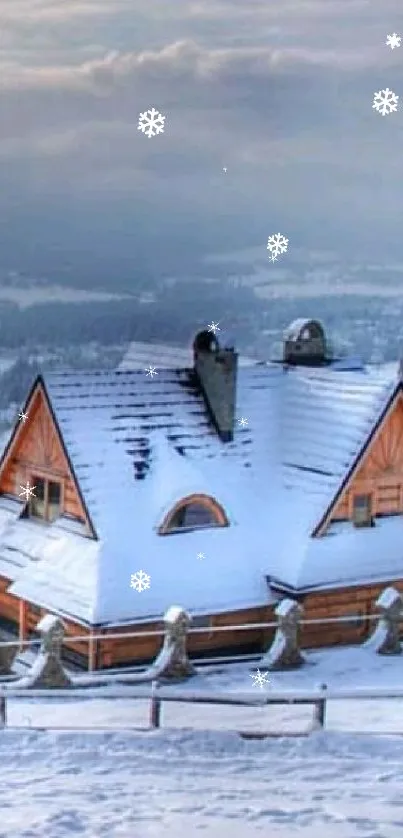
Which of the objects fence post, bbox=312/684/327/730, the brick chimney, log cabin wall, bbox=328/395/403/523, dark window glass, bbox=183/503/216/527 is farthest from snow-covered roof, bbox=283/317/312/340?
fence post, bbox=312/684/327/730

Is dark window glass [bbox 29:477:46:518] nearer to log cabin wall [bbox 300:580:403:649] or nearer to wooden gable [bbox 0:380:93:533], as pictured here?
wooden gable [bbox 0:380:93:533]

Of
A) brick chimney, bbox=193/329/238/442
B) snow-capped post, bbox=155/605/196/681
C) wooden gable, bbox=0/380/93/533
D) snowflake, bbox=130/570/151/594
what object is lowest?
snow-capped post, bbox=155/605/196/681

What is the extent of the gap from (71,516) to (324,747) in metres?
3.88

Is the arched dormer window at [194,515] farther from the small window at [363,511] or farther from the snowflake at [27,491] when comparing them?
the snowflake at [27,491]

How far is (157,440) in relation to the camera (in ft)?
32.0

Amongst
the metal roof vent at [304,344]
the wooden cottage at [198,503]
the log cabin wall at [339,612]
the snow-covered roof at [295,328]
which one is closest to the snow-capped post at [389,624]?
the log cabin wall at [339,612]

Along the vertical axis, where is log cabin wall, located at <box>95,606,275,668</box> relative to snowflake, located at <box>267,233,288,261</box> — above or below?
below

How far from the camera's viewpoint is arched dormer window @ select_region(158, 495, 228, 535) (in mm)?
→ 9359

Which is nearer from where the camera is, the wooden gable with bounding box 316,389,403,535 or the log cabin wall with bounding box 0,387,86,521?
the log cabin wall with bounding box 0,387,86,521

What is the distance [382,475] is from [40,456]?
2917 millimetres

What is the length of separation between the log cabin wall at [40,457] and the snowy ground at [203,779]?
234 centimetres

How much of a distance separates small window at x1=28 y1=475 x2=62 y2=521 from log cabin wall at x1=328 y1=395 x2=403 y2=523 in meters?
2.30

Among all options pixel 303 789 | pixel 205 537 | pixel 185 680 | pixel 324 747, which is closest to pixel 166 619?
pixel 185 680

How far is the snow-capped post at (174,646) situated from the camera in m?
8.44
